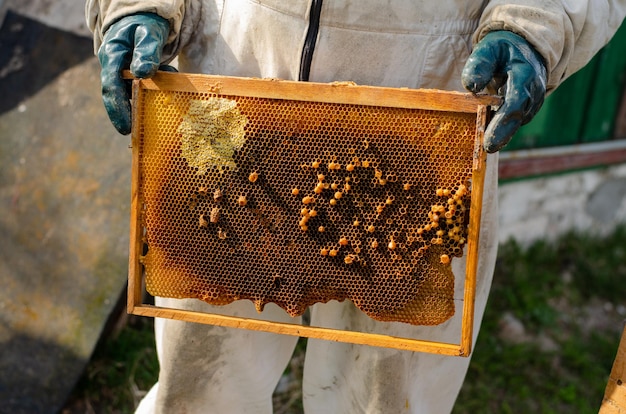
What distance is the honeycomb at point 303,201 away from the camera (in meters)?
2.00

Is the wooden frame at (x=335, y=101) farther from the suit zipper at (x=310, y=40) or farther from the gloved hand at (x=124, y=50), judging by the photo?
the suit zipper at (x=310, y=40)

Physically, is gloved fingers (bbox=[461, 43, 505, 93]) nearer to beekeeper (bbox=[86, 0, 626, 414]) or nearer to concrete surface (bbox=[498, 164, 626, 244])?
beekeeper (bbox=[86, 0, 626, 414])

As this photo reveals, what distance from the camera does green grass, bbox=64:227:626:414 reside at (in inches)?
143

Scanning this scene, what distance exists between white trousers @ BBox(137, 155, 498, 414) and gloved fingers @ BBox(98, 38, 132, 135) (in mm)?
751

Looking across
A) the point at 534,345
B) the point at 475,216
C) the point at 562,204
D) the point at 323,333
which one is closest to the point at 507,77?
the point at 475,216

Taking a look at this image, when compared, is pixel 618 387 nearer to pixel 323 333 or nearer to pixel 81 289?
pixel 323 333

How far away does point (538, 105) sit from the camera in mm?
2016

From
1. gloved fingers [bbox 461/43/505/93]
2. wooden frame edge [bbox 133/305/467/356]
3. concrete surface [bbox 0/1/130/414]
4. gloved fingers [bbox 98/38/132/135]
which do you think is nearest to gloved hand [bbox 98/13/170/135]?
gloved fingers [bbox 98/38/132/135]

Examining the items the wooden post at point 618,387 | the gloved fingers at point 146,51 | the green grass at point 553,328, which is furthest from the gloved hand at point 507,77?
the green grass at point 553,328

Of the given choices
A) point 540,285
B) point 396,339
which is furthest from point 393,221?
point 540,285

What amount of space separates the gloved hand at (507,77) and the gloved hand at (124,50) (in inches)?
39.1

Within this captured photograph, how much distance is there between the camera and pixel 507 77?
1.99 metres

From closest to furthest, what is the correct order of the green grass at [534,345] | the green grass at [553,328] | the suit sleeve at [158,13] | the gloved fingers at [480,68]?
the gloved fingers at [480,68], the suit sleeve at [158,13], the green grass at [534,345], the green grass at [553,328]

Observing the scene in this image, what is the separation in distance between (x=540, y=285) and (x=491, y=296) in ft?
1.66
